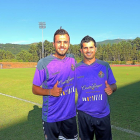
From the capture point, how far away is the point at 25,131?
13.0ft

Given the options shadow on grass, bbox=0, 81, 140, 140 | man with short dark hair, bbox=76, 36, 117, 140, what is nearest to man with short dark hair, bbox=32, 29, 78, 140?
man with short dark hair, bbox=76, 36, 117, 140

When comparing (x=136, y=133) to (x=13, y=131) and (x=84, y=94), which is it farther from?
(x=13, y=131)

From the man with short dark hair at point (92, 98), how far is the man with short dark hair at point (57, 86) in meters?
0.15

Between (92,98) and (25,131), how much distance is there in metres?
2.42

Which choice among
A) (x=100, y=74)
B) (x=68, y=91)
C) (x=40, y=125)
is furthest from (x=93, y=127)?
(x=40, y=125)

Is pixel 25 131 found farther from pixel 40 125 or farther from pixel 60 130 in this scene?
pixel 60 130

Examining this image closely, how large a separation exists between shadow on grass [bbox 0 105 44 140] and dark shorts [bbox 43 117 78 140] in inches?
61.2

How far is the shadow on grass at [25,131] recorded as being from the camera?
3.68 metres

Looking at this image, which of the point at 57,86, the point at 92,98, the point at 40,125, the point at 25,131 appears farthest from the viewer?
the point at 40,125

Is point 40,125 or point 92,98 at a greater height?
point 92,98

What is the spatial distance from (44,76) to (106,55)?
83846 millimetres

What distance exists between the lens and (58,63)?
7.27ft

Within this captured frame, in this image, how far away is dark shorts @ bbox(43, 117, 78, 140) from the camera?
2172 millimetres

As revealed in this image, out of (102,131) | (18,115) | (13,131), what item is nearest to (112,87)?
(102,131)
